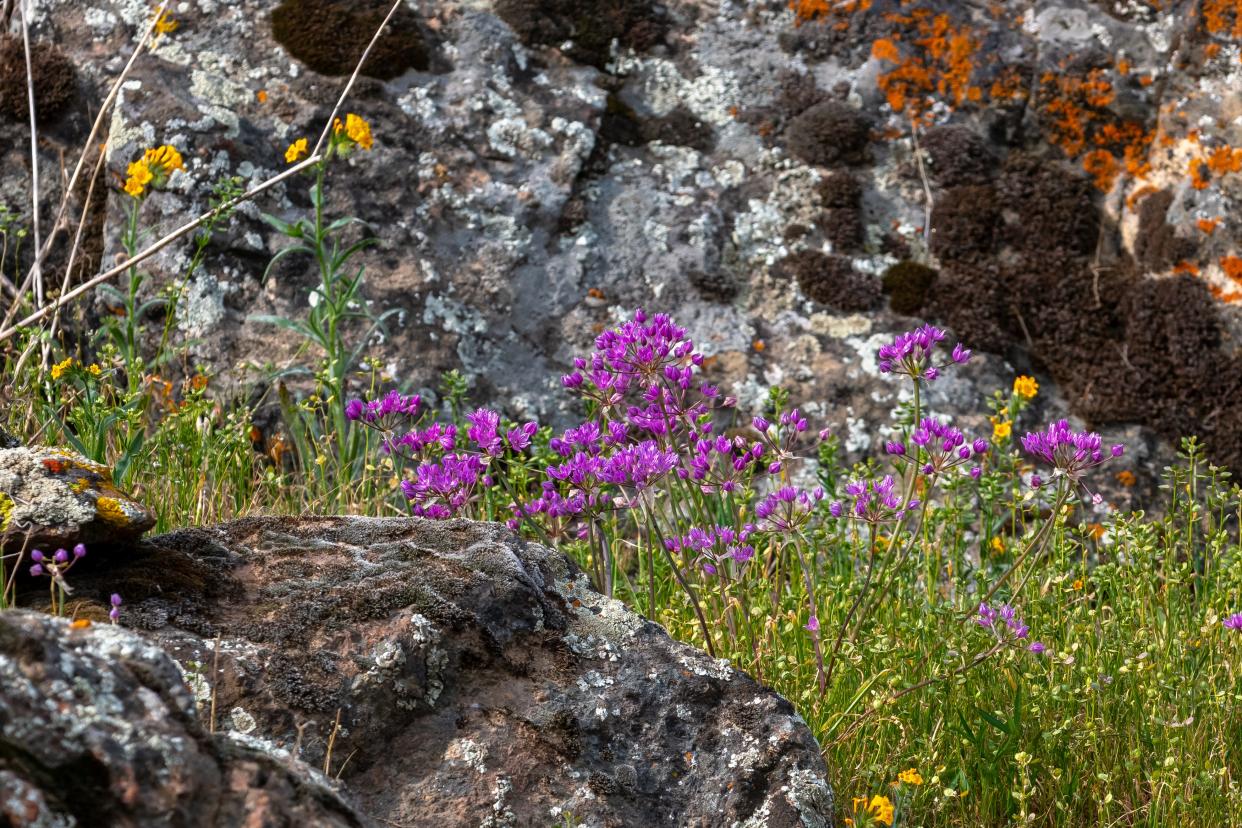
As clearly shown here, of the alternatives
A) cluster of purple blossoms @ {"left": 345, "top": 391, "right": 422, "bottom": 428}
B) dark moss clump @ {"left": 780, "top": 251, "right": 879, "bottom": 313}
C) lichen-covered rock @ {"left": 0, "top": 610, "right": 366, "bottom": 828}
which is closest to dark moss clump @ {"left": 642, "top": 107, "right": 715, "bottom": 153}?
dark moss clump @ {"left": 780, "top": 251, "right": 879, "bottom": 313}

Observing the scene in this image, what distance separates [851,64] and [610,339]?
10.7 ft

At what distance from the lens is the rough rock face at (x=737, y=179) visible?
4.88 m

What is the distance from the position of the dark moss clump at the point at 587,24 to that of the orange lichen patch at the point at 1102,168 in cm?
222

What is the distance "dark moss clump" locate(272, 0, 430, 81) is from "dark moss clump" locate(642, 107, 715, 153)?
1.14 meters

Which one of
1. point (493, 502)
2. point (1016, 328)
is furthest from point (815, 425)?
point (493, 502)

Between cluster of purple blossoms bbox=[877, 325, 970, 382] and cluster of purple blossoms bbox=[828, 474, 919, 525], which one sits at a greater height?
cluster of purple blossoms bbox=[877, 325, 970, 382]

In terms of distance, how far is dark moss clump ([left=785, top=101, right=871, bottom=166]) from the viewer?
5441mm

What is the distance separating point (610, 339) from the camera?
310 cm

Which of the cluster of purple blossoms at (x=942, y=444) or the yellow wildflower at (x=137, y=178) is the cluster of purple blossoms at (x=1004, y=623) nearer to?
the cluster of purple blossoms at (x=942, y=444)

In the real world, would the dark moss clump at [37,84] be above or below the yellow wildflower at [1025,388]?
above

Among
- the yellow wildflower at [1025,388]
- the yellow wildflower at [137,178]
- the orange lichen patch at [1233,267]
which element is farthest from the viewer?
the orange lichen patch at [1233,267]

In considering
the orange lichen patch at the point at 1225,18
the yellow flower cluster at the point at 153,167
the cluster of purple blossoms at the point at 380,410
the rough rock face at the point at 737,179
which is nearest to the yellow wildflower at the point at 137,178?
the yellow flower cluster at the point at 153,167

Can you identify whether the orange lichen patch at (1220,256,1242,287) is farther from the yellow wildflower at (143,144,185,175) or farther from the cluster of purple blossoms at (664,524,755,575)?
the yellow wildflower at (143,144,185,175)

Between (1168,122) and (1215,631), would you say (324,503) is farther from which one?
(1168,122)
